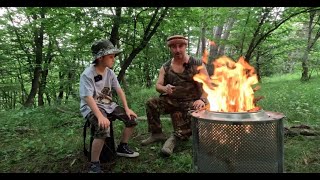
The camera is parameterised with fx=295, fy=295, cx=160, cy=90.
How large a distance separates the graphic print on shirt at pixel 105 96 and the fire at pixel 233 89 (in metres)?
1.34

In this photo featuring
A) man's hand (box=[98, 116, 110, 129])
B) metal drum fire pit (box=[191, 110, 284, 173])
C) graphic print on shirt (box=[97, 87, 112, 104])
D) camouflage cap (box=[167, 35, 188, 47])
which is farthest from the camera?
camouflage cap (box=[167, 35, 188, 47])

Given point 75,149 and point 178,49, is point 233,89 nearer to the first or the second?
point 178,49

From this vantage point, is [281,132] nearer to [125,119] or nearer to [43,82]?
[125,119]

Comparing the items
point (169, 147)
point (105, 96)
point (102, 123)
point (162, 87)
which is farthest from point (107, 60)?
point (169, 147)

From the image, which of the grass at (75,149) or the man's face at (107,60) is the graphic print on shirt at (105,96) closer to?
the man's face at (107,60)

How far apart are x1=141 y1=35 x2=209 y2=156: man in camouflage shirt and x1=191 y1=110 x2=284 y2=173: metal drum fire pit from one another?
1.51 meters

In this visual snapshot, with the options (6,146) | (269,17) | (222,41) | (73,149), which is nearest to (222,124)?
(73,149)

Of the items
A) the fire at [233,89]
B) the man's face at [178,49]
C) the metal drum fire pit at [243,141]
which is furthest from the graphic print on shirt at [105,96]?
the metal drum fire pit at [243,141]

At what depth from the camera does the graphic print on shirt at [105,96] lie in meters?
3.68

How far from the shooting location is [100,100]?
3.68m

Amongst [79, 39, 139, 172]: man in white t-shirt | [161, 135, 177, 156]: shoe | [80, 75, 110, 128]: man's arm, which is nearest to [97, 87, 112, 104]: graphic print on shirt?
[79, 39, 139, 172]: man in white t-shirt

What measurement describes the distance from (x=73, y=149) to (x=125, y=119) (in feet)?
3.50

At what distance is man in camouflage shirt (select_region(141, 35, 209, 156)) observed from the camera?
4219 millimetres

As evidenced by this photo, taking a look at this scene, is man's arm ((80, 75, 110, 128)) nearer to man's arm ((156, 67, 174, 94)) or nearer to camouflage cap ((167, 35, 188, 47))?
man's arm ((156, 67, 174, 94))
